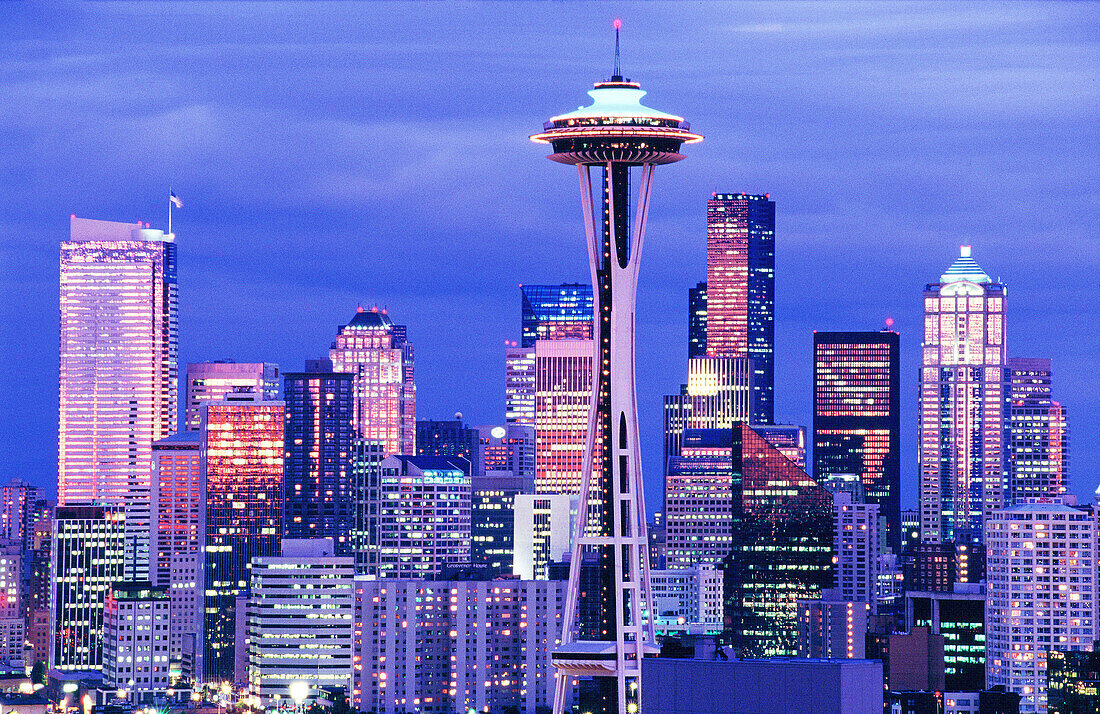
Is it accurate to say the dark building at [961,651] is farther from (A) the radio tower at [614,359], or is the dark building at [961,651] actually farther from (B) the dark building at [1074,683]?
(A) the radio tower at [614,359]

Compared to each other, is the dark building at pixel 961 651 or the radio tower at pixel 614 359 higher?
the radio tower at pixel 614 359

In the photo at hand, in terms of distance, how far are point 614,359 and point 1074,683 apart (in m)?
47.5

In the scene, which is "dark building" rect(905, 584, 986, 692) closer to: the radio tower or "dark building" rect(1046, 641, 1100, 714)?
"dark building" rect(1046, 641, 1100, 714)

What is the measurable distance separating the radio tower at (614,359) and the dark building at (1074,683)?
3383 centimetres

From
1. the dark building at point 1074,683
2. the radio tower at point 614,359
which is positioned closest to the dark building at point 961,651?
the dark building at point 1074,683

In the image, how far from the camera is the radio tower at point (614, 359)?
154 meters

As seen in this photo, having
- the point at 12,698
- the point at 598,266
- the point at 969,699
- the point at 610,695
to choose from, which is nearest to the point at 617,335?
the point at 598,266

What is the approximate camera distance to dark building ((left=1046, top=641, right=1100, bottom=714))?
6619 inches

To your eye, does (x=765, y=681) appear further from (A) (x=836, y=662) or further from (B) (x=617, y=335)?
(B) (x=617, y=335)

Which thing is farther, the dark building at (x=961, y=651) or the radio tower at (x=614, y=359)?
the dark building at (x=961, y=651)

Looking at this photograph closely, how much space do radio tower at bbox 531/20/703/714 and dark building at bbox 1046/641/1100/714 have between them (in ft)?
111

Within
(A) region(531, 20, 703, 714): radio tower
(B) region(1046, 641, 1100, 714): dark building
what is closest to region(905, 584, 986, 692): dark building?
(B) region(1046, 641, 1100, 714): dark building

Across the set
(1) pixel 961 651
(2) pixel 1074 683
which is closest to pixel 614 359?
(2) pixel 1074 683

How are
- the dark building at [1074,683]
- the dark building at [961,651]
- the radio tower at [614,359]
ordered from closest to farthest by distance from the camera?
the radio tower at [614,359] → the dark building at [1074,683] → the dark building at [961,651]
